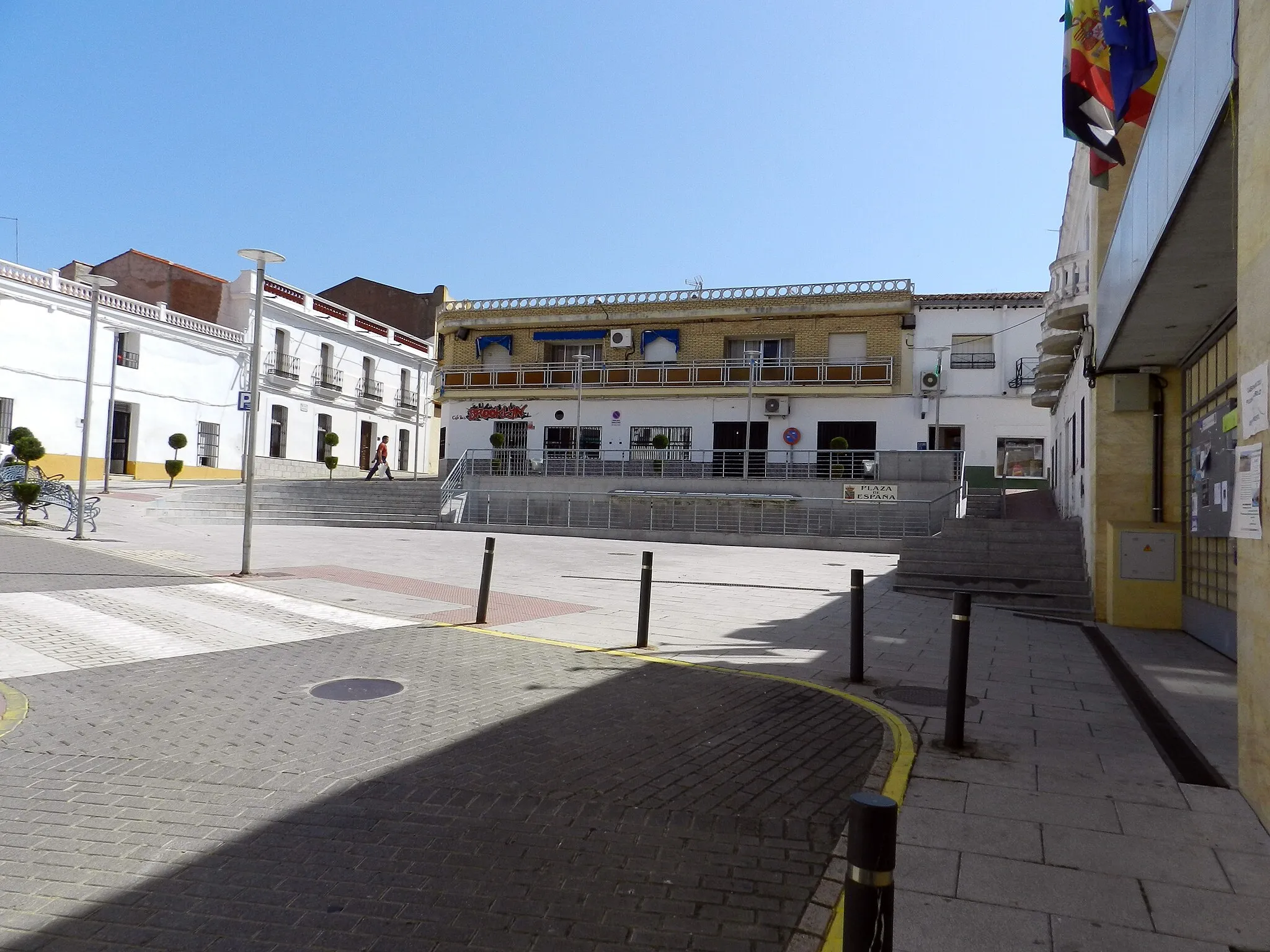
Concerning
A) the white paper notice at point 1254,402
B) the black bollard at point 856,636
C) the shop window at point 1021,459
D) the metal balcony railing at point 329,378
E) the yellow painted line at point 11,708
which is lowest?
the yellow painted line at point 11,708

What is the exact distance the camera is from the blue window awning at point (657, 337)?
1344 inches

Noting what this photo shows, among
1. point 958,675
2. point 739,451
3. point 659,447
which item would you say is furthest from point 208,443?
point 958,675

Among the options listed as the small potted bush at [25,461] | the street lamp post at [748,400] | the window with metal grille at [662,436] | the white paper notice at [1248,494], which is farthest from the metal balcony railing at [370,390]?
the white paper notice at [1248,494]

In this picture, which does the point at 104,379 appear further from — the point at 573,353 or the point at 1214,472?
the point at 1214,472

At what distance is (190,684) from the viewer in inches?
240

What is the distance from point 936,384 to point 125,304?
100 feet

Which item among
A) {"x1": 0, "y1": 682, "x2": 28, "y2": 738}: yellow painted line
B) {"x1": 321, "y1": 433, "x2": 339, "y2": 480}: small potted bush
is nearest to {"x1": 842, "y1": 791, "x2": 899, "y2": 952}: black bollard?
{"x1": 0, "y1": 682, "x2": 28, "y2": 738}: yellow painted line

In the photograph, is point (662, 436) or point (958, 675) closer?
point (958, 675)

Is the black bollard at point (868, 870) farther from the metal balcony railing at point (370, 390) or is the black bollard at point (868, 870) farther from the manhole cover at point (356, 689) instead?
the metal balcony railing at point (370, 390)

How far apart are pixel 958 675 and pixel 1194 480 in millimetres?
5950

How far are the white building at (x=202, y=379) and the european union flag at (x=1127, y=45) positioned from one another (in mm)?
28215

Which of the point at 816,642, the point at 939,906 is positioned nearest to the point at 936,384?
the point at 816,642

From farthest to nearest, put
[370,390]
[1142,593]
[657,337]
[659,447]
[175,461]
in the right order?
[370,390], [657,337], [659,447], [175,461], [1142,593]

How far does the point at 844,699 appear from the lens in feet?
20.5
